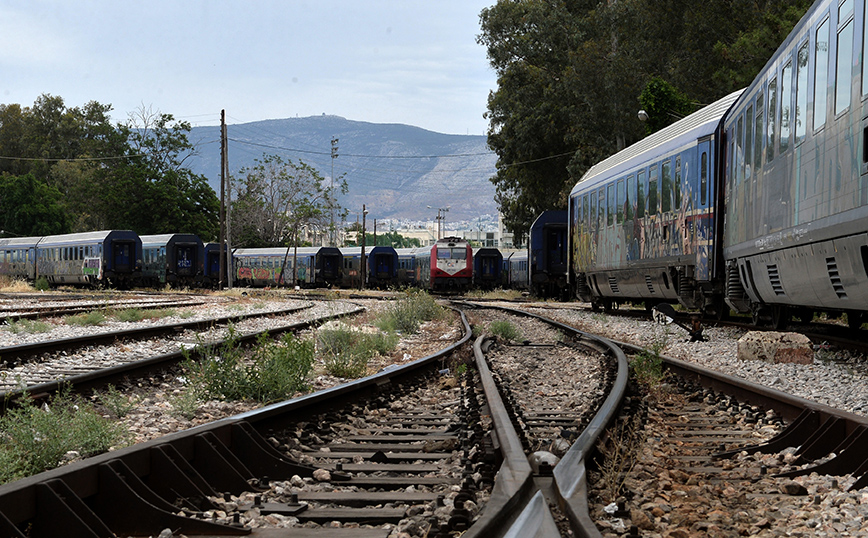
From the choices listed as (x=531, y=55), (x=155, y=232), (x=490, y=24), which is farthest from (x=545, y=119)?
(x=155, y=232)

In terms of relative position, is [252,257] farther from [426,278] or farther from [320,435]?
[320,435]

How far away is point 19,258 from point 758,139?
49.7 metres

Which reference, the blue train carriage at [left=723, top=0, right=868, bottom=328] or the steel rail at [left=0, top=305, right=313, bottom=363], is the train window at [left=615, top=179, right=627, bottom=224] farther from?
the steel rail at [left=0, top=305, right=313, bottom=363]

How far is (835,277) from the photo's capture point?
25.6ft

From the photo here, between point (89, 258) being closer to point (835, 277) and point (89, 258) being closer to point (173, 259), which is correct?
point (173, 259)

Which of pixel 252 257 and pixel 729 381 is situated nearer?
pixel 729 381

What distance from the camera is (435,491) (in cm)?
392

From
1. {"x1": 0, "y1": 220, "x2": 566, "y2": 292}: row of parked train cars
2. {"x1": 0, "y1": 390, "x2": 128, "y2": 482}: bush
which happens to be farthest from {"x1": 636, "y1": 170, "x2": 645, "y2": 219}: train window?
{"x1": 0, "y1": 220, "x2": 566, "y2": 292}: row of parked train cars

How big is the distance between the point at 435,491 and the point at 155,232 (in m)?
65.5

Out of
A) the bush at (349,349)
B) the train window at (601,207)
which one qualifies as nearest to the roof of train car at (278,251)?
the train window at (601,207)

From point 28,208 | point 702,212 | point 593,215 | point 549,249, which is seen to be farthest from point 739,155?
point 28,208

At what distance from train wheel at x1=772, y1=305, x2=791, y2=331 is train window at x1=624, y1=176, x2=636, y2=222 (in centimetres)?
558

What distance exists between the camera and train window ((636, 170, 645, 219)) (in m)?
→ 16.4

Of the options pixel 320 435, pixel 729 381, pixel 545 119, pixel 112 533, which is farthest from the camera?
pixel 545 119
